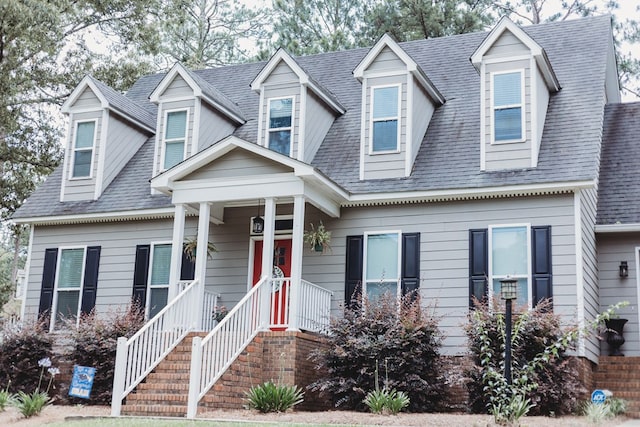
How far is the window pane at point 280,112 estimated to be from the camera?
15445 mm

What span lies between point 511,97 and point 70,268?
9.39m

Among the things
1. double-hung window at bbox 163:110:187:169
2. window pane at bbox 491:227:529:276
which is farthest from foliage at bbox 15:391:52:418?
window pane at bbox 491:227:529:276

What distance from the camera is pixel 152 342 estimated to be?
1242 cm

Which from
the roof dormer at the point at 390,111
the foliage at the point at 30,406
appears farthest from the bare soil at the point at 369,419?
the roof dormer at the point at 390,111

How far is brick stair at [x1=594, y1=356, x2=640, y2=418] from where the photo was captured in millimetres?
13148

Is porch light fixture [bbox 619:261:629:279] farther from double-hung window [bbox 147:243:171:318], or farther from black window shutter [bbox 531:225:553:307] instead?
double-hung window [bbox 147:243:171:318]

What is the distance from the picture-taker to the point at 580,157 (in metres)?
13.1

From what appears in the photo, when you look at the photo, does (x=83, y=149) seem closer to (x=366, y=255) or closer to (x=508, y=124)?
(x=366, y=255)

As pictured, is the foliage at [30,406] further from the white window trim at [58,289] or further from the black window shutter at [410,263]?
the black window shutter at [410,263]

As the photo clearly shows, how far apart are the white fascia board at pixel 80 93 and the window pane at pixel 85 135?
1.55 feet

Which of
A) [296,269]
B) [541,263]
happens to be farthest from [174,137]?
[541,263]

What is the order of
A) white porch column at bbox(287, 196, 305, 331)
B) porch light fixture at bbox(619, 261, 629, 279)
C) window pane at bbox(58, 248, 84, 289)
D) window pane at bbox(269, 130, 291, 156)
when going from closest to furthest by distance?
white porch column at bbox(287, 196, 305, 331) < porch light fixture at bbox(619, 261, 629, 279) < window pane at bbox(269, 130, 291, 156) < window pane at bbox(58, 248, 84, 289)

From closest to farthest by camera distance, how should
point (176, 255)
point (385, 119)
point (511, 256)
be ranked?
point (511, 256) → point (176, 255) → point (385, 119)

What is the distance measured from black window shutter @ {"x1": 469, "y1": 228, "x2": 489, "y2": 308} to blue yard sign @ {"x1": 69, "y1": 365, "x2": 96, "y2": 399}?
637cm
